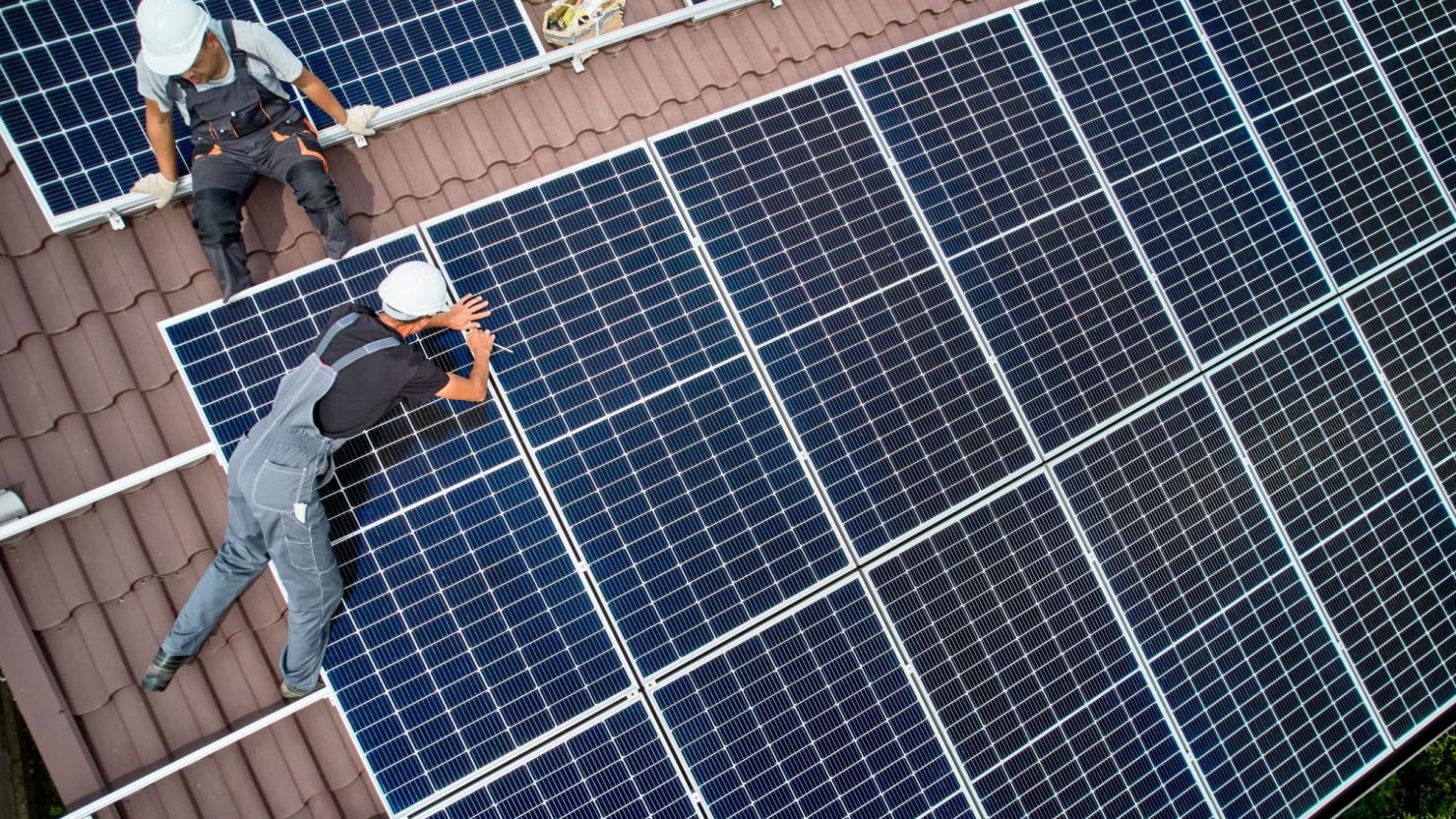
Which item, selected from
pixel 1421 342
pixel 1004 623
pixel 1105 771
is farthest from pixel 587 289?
pixel 1421 342

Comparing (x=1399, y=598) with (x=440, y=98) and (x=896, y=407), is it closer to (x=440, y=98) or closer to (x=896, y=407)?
(x=896, y=407)

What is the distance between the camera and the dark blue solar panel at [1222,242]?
25.9 ft

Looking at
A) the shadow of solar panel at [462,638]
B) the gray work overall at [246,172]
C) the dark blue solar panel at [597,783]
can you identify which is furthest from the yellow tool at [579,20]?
the dark blue solar panel at [597,783]

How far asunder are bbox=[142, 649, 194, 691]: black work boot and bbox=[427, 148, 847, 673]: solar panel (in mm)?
3028

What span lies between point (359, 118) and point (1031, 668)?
714 cm

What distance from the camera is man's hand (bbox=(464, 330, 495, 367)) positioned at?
21.0 ft

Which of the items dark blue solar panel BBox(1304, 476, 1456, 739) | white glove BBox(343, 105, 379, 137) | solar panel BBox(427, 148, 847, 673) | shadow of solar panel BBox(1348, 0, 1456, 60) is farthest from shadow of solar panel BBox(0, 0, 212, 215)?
shadow of solar panel BBox(1348, 0, 1456, 60)

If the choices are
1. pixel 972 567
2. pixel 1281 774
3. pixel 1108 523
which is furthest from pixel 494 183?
pixel 1281 774

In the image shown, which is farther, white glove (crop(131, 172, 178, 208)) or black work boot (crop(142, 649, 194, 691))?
white glove (crop(131, 172, 178, 208))

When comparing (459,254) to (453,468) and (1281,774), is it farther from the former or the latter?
(1281,774)

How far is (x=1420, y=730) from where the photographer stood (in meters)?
7.89

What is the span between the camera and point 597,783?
255 inches

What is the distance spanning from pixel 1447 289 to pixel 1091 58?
4.30 m

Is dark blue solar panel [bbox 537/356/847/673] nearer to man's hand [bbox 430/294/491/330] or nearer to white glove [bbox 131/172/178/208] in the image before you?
man's hand [bbox 430/294/491/330]
